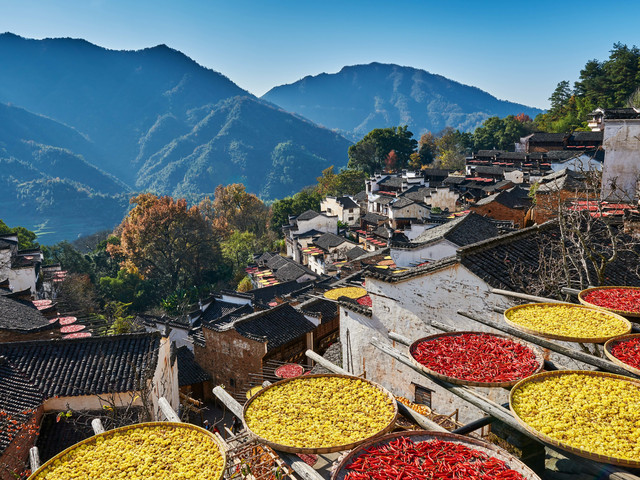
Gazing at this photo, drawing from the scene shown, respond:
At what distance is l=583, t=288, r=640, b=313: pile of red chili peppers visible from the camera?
5.92 metres

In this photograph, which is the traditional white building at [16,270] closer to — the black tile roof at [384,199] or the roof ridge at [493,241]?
the roof ridge at [493,241]

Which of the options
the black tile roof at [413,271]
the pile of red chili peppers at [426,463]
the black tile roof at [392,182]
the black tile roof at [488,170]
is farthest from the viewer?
the black tile roof at [392,182]

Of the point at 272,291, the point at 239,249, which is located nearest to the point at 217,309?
the point at 272,291

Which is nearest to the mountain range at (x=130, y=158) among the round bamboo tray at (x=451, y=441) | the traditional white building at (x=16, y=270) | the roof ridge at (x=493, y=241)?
the traditional white building at (x=16, y=270)

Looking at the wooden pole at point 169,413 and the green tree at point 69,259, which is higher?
the wooden pole at point 169,413

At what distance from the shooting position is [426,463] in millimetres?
3385

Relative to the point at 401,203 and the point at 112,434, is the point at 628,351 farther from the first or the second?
the point at 401,203

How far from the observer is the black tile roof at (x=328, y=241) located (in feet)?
129

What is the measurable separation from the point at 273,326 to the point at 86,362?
8100 millimetres

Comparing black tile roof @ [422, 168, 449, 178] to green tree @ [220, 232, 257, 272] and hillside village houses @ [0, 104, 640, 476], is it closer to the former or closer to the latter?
hillside village houses @ [0, 104, 640, 476]

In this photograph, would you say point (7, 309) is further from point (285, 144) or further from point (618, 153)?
point (285, 144)

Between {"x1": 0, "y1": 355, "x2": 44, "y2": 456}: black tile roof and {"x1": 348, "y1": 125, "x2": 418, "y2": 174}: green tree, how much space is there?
194 feet

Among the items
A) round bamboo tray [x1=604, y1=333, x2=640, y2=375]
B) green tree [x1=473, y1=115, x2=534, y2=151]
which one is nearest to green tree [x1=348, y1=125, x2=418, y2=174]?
green tree [x1=473, y1=115, x2=534, y2=151]

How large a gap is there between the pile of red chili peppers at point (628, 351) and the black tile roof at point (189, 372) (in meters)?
17.5
